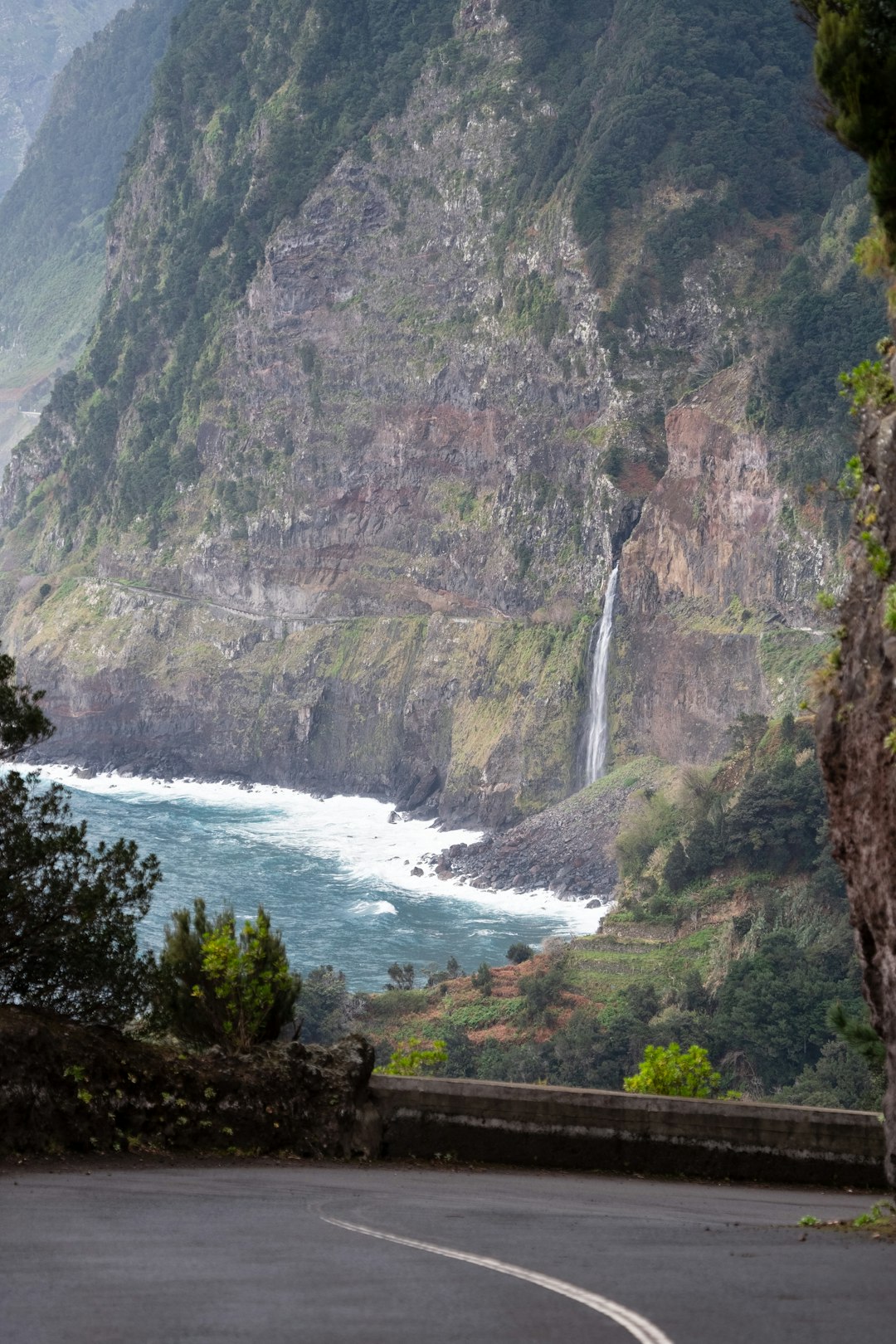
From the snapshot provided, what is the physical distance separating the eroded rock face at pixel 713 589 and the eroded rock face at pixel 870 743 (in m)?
58.6

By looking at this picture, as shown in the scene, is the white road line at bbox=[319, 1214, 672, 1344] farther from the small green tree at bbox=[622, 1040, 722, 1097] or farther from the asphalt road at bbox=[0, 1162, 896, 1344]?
the small green tree at bbox=[622, 1040, 722, 1097]

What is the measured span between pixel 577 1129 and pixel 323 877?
235 feet

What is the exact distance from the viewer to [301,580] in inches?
4446

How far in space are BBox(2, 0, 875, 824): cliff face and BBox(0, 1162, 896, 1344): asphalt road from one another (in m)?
61.3

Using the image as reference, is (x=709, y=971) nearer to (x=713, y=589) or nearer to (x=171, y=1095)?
(x=713, y=589)

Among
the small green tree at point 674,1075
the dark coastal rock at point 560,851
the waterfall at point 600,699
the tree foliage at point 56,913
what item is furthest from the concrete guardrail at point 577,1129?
the waterfall at point 600,699

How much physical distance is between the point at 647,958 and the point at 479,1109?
46469mm

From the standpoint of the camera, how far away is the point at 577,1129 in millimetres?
15930

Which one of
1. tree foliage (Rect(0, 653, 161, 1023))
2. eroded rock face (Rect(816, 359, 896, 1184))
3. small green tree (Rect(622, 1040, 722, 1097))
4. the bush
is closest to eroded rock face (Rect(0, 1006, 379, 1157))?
tree foliage (Rect(0, 653, 161, 1023))

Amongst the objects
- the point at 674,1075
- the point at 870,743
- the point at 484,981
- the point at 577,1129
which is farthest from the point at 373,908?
the point at 870,743

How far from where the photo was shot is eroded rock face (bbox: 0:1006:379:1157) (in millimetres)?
13797

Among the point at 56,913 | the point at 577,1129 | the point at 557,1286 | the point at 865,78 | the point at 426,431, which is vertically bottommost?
the point at 577,1129

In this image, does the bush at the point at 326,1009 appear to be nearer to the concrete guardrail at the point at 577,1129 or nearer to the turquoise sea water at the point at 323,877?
the turquoise sea water at the point at 323,877

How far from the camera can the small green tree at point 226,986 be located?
55.6 feet
